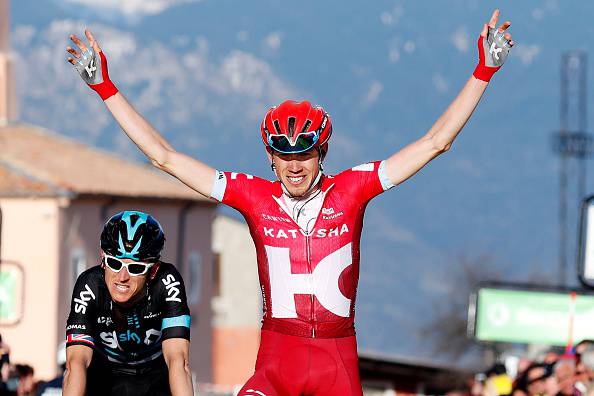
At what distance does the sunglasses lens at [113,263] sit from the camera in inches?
376

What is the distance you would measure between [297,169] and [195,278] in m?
57.0

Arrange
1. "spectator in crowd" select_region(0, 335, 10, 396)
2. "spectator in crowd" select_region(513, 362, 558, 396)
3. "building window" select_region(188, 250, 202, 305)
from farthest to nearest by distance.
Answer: "building window" select_region(188, 250, 202, 305)
"spectator in crowd" select_region(513, 362, 558, 396)
"spectator in crowd" select_region(0, 335, 10, 396)

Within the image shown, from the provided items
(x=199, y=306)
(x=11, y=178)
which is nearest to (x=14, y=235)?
(x=11, y=178)

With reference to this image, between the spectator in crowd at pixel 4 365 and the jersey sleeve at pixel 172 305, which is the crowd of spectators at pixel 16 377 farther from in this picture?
the jersey sleeve at pixel 172 305

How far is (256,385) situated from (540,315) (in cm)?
2452

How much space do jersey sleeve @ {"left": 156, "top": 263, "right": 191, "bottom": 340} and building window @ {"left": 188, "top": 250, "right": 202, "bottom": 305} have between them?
184ft

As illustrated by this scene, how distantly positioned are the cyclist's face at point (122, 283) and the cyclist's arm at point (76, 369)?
0.34m

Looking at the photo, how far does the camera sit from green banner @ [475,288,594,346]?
32.8 metres

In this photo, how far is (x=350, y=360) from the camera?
31.8 ft

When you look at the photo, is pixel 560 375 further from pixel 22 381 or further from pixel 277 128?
pixel 277 128

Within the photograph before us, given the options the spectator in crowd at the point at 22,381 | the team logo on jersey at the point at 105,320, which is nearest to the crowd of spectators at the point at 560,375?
the spectator in crowd at the point at 22,381

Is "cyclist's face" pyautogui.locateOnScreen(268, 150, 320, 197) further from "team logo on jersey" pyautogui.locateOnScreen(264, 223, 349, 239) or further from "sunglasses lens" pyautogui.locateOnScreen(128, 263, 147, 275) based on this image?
"sunglasses lens" pyautogui.locateOnScreen(128, 263, 147, 275)

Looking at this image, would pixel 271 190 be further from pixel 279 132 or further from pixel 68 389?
pixel 68 389

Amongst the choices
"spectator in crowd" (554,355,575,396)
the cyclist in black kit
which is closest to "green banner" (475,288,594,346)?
"spectator in crowd" (554,355,575,396)
